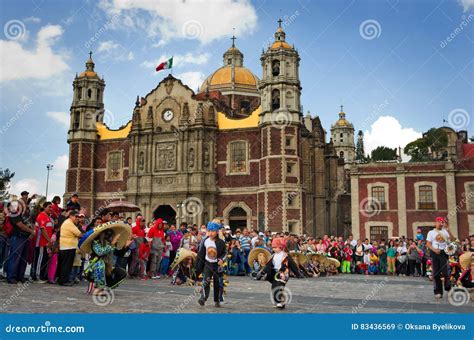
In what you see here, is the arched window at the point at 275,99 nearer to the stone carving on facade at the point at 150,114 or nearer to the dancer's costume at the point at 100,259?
the stone carving on facade at the point at 150,114

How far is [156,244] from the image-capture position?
15.6 meters

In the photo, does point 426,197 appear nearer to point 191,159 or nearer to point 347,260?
point 347,260

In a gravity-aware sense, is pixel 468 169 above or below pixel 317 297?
above

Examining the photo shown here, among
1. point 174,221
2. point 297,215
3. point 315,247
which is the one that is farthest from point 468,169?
point 174,221

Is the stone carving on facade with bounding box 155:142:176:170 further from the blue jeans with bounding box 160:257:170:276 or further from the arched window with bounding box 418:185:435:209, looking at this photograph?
the blue jeans with bounding box 160:257:170:276

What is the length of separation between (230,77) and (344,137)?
146ft

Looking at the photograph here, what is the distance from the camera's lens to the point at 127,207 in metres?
21.5

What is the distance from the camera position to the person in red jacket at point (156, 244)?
15547 millimetres

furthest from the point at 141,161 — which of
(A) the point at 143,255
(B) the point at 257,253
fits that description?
(B) the point at 257,253

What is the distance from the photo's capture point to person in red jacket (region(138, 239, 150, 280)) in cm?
1472

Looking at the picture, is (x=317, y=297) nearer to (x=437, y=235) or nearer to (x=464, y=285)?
(x=437, y=235)

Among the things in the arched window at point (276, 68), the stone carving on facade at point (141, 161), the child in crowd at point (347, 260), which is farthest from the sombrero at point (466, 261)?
the stone carving on facade at point (141, 161)

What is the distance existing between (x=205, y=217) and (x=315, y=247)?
16759 mm

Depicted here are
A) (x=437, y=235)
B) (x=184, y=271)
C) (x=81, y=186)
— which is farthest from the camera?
(x=81, y=186)
